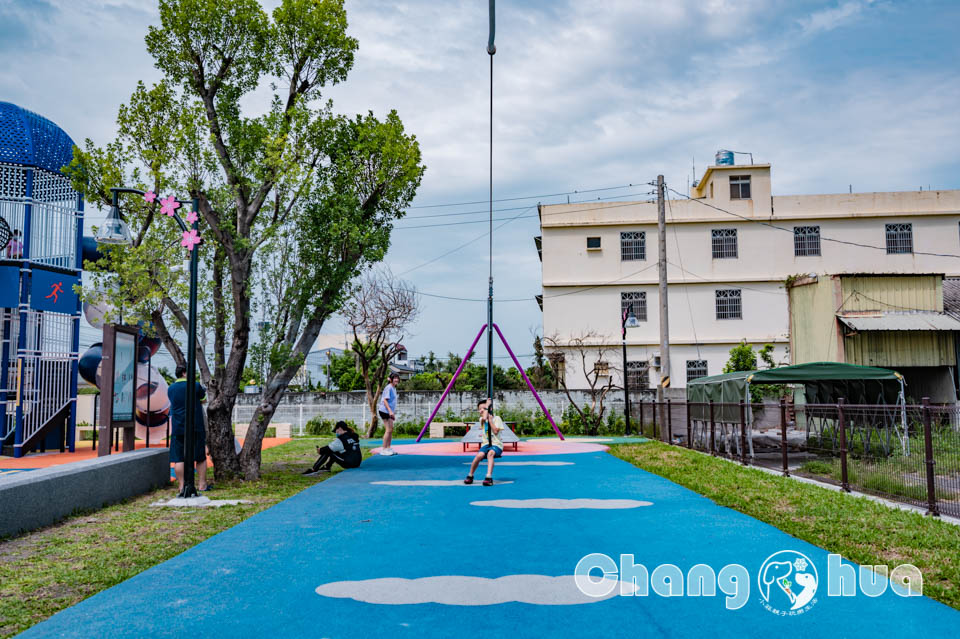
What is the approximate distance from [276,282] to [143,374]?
6802mm

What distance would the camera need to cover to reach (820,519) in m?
8.20

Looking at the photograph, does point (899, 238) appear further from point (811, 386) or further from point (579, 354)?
point (811, 386)

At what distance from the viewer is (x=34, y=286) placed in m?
16.1

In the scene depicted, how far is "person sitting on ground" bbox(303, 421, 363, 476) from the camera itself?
47.0 ft

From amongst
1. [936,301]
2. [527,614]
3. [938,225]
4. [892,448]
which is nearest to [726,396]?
[892,448]

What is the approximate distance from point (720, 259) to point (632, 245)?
164 inches

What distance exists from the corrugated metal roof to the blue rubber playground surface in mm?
13004

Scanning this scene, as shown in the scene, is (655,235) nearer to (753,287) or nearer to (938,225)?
(753,287)

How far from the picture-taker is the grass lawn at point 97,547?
547 cm

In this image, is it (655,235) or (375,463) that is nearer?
(375,463)

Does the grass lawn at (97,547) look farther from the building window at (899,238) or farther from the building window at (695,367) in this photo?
the building window at (899,238)

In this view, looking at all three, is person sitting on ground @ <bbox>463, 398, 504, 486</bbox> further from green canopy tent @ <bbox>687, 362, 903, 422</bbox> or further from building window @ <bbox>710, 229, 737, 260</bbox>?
building window @ <bbox>710, 229, 737, 260</bbox>

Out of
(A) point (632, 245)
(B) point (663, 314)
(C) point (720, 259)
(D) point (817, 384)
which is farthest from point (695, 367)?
(D) point (817, 384)

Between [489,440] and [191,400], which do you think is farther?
[489,440]
